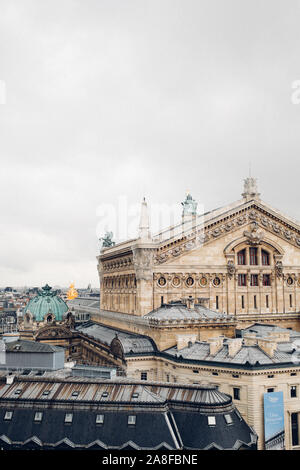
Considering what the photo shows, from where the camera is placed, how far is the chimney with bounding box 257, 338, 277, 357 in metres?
53.1

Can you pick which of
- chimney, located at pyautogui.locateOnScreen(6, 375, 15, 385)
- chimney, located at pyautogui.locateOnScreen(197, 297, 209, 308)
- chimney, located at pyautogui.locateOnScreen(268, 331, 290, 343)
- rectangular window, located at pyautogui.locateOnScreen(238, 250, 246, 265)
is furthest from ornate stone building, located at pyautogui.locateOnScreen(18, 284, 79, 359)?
chimney, located at pyautogui.locateOnScreen(268, 331, 290, 343)

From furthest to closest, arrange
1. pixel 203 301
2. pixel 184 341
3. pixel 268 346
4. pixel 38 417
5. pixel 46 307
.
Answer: pixel 46 307, pixel 203 301, pixel 184 341, pixel 268 346, pixel 38 417

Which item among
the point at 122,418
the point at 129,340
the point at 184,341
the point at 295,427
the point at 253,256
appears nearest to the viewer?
the point at 122,418

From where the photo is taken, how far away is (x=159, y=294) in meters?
69.8

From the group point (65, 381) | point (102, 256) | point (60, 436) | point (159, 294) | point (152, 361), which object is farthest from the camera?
point (102, 256)

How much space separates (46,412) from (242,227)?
1608 inches

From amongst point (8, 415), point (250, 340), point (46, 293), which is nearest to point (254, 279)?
point (250, 340)

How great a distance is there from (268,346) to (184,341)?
11.0 m

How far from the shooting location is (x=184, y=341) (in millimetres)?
60750

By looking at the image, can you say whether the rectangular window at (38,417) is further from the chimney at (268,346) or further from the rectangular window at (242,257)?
the rectangular window at (242,257)

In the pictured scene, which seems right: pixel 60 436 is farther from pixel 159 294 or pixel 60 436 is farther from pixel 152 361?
pixel 159 294

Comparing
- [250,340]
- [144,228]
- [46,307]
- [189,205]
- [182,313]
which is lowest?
[250,340]

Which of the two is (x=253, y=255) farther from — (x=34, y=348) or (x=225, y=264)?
(x=34, y=348)

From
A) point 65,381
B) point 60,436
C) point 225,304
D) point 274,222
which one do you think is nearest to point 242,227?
point 274,222
